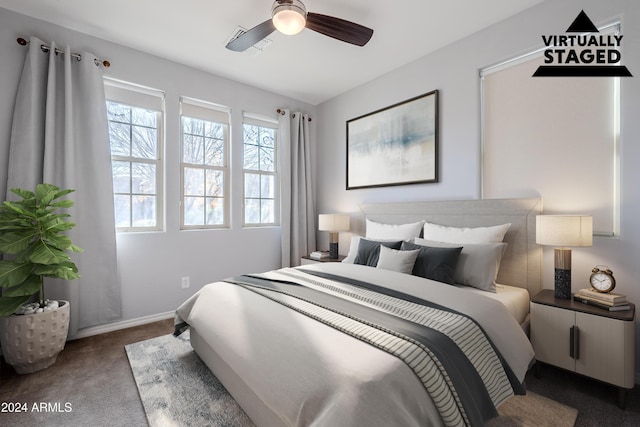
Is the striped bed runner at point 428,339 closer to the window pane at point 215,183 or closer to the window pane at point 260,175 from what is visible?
the window pane at point 215,183

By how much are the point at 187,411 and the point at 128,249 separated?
6.33 ft

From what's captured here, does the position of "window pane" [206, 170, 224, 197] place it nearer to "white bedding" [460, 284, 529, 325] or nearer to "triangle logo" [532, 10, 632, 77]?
"white bedding" [460, 284, 529, 325]

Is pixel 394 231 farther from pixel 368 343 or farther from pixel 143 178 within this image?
pixel 143 178

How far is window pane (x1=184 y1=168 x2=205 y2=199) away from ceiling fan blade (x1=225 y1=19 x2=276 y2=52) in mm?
1661

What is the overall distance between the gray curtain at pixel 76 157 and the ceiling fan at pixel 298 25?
1.60 metres

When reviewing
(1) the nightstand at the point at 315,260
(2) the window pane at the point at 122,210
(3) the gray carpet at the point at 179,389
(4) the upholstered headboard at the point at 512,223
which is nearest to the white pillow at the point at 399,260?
(4) the upholstered headboard at the point at 512,223

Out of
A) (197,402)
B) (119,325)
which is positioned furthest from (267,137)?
(197,402)

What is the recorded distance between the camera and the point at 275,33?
2.73 metres

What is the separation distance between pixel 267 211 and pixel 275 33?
2214 mm

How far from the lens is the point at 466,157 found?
9.24 ft

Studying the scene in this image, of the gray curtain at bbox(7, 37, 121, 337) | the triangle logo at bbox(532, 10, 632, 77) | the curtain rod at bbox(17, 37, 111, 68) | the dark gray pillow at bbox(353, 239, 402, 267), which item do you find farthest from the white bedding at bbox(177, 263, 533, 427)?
the curtain rod at bbox(17, 37, 111, 68)

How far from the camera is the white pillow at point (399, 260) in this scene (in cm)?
236

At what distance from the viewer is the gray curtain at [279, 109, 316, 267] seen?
4.12 m

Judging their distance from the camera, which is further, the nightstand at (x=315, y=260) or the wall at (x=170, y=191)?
the nightstand at (x=315, y=260)
